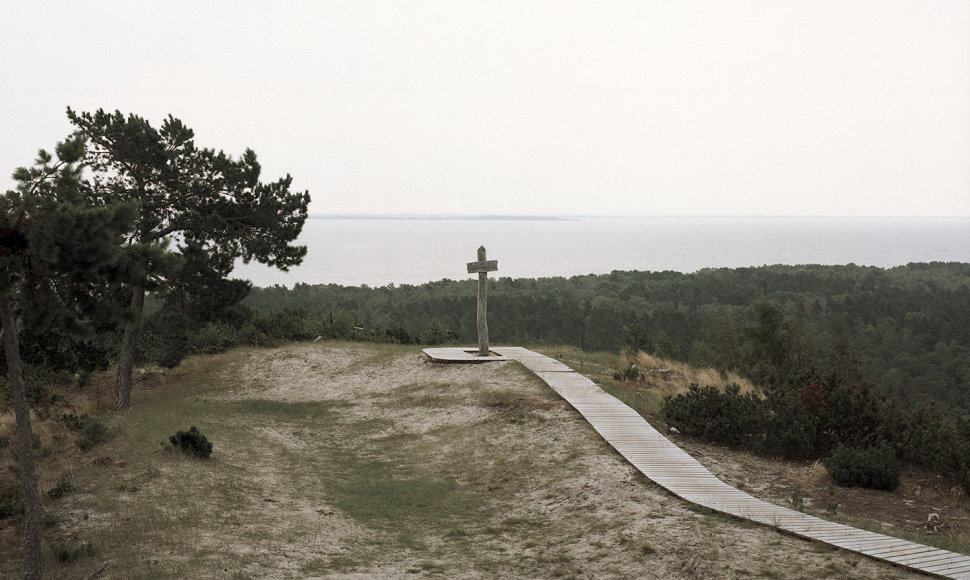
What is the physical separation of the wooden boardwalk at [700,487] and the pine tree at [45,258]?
28.2ft

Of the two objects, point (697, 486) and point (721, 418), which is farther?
point (721, 418)

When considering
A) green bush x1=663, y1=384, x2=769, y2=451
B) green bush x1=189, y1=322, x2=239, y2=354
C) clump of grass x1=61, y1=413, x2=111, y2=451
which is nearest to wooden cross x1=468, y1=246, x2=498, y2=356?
green bush x1=663, y1=384, x2=769, y2=451

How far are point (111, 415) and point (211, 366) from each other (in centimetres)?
750

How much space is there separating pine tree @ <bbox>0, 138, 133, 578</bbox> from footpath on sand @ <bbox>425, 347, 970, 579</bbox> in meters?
8.61

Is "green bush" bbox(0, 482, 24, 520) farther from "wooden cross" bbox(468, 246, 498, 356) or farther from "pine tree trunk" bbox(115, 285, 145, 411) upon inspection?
"wooden cross" bbox(468, 246, 498, 356)

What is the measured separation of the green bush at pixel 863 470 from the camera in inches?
436

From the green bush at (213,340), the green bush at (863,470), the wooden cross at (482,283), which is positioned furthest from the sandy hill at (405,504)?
the green bush at (213,340)

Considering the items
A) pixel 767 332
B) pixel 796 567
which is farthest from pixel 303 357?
pixel 767 332

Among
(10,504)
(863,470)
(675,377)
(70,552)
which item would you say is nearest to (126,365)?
(10,504)

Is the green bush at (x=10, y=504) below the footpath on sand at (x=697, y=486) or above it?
below

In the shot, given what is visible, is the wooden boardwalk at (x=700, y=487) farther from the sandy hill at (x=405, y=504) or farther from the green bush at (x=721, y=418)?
the green bush at (x=721, y=418)

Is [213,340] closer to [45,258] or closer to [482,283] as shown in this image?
[482,283]

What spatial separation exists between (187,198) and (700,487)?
18.0 meters

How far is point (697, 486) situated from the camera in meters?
10.1
